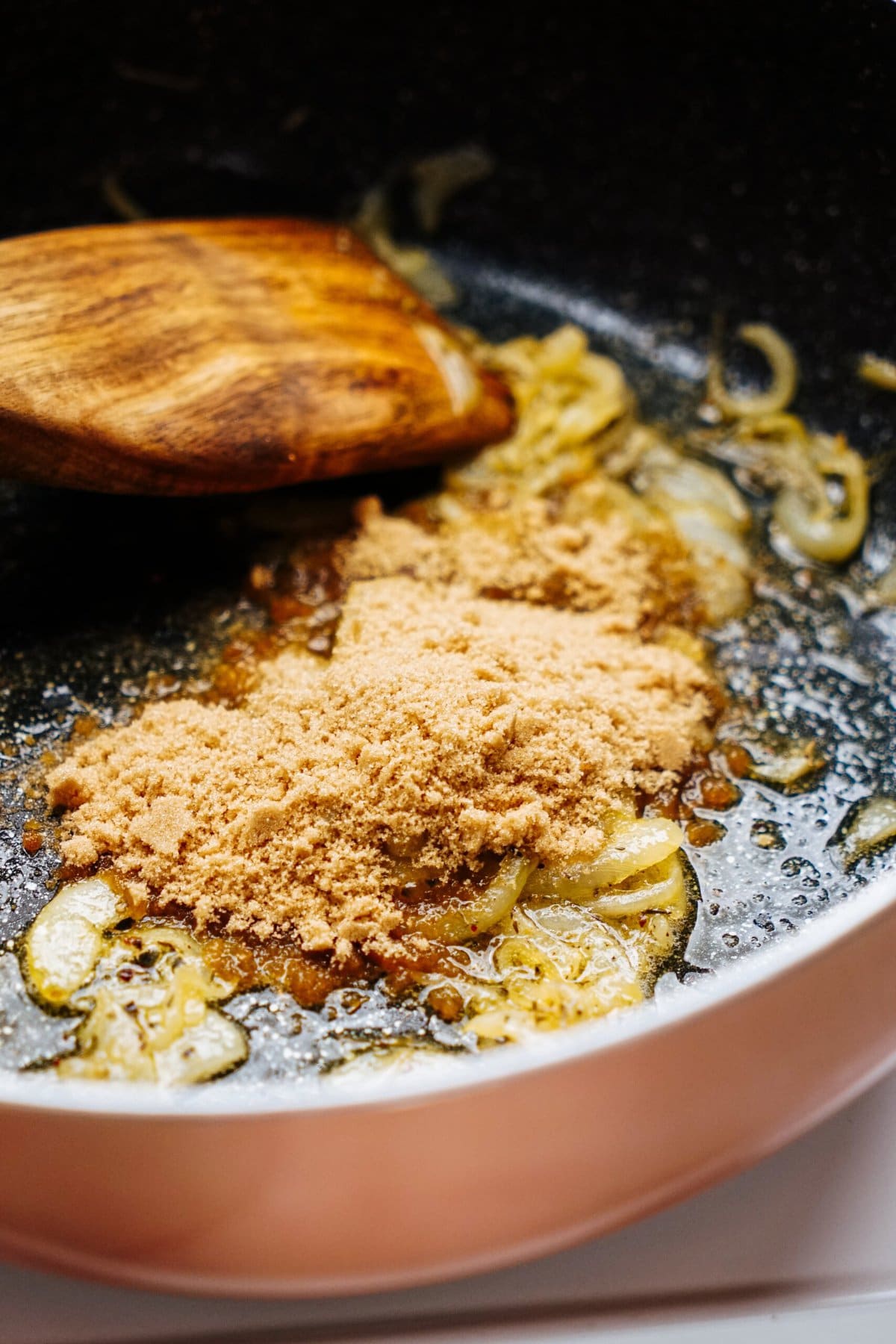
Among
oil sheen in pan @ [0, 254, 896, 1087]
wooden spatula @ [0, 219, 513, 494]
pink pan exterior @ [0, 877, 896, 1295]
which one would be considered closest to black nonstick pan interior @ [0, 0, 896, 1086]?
oil sheen in pan @ [0, 254, 896, 1087]

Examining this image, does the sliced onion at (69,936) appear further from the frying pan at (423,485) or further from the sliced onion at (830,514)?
the sliced onion at (830,514)

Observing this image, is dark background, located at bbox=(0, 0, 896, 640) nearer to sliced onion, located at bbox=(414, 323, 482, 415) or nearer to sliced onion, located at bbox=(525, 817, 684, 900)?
sliced onion, located at bbox=(414, 323, 482, 415)

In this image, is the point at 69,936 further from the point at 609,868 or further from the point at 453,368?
the point at 453,368

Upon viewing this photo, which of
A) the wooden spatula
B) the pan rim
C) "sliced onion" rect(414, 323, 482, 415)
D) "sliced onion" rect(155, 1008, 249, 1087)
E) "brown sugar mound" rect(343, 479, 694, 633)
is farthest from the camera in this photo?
"sliced onion" rect(414, 323, 482, 415)

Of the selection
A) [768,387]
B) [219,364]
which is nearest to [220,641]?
[219,364]

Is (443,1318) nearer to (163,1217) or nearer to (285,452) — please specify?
(163,1217)

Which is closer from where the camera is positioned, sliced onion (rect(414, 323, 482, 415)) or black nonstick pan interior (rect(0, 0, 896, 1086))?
black nonstick pan interior (rect(0, 0, 896, 1086))

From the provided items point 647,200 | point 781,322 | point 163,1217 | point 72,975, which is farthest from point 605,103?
point 163,1217

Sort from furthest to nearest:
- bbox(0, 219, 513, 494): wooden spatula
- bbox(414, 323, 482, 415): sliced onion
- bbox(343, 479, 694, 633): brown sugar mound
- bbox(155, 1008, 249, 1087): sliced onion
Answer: bbox(414, 323, 482, 415): sliced onion
bbox(343, 479, 694, 633): brown sugar mound
bbox(0, 219, 513, 494): wooden spatula
bbox(155, 1008, 249, 1087): sliced onion
